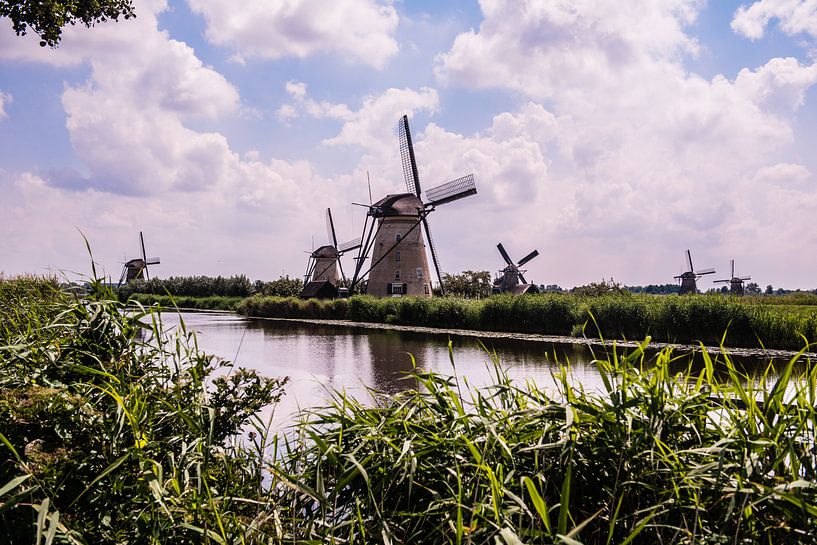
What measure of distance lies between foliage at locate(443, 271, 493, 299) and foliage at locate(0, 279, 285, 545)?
3980cm

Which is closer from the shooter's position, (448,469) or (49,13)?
(448,469)

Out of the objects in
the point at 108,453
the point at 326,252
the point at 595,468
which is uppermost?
the point at 326,252

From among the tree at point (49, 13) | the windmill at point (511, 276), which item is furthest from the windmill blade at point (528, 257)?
the tree at point (49, 13)

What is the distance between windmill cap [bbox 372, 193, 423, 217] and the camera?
35000 millimetres

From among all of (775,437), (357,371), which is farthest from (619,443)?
(357,371)

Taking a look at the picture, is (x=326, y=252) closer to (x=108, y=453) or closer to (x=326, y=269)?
(x=326, y=269)

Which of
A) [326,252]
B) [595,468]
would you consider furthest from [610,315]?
[326,252]

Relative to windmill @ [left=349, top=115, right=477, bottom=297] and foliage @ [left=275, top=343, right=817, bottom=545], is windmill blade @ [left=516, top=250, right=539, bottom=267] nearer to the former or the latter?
windmill @ [left=349, top=115, right=477, bottom=297]

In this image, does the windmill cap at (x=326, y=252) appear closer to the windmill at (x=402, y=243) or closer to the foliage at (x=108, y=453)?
the windmill at (x=402, y=243)

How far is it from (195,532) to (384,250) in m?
33.2

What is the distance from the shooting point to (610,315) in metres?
21.4

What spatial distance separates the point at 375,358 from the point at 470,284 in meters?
27.0

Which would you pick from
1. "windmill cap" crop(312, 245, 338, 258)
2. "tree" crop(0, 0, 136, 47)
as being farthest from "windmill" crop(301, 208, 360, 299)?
"tree" crop(0, 0, 136, 47)

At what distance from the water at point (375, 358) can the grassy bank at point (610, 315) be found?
1676 mm
